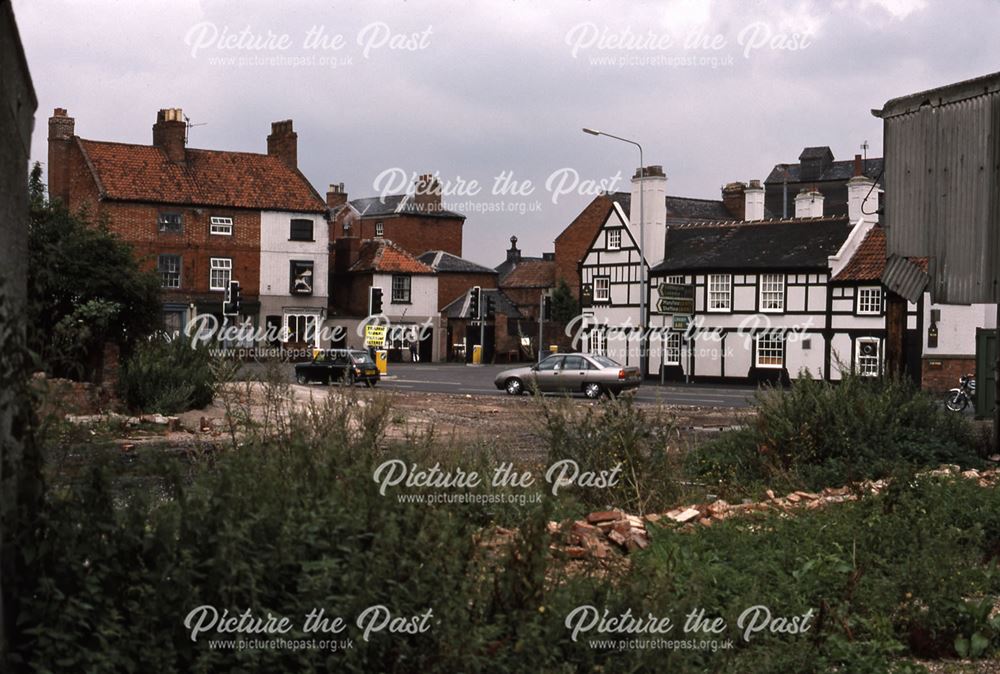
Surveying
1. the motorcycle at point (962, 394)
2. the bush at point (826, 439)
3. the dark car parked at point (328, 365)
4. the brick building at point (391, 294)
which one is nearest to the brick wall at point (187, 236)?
the brick building at point (391, 294)

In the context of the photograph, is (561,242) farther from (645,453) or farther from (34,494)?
(34,494)

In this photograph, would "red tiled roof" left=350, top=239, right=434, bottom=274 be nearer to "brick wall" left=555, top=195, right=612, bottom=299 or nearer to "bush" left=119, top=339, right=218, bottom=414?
"brick wall" left=555, top=195, right=612, bottom=299

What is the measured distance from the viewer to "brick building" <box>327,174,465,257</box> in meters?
85.4

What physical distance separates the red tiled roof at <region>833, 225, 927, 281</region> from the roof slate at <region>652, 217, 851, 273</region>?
0.84m

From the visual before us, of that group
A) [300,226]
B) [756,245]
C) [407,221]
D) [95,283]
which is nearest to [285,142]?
[300,226]

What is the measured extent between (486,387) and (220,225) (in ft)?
82.3

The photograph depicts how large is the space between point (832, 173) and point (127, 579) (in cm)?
9410

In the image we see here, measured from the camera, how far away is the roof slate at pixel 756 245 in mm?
48406

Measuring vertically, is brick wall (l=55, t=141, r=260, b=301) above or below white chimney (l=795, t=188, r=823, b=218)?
below

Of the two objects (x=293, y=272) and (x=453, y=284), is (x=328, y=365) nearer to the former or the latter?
(x=293, y=272)

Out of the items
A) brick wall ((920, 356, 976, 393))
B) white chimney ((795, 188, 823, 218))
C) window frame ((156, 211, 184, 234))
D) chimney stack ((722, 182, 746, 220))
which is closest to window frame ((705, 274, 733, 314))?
white chimney ((795, 188, 823, 218))

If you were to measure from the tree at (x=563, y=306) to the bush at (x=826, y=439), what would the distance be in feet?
195

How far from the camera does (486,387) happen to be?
4159 centimetres

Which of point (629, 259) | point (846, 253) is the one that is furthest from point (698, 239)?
point (846, 253)
